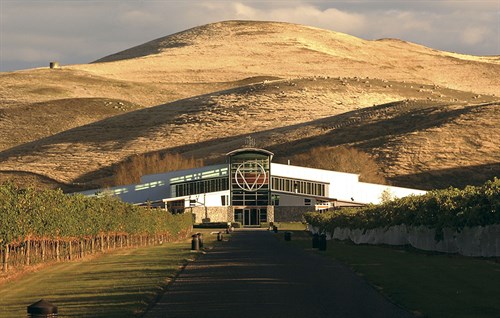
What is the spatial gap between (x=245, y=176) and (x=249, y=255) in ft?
430

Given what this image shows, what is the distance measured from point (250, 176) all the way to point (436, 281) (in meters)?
155

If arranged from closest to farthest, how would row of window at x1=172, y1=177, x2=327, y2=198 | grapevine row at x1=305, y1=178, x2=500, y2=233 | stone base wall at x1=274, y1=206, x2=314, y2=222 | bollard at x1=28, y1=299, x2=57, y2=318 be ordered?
bollard at x1=28, y1=299, x2=57, y2=318 → grapevine row at x1=305, y1=178, x2=500, y2=233 → stone base wall at x1=274, y1=206, x2=314, y2=222 → row of window at x1=172, y1=177, x2=327, y2=198

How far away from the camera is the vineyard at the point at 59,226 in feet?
189

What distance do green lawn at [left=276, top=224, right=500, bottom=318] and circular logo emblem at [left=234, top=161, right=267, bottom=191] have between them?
132m

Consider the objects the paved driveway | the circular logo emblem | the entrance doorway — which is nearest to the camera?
the paved driveway

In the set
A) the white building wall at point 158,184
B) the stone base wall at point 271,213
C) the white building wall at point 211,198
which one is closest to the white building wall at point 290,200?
the stone base wall at point 271,213

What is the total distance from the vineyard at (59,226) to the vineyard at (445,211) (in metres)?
19.2

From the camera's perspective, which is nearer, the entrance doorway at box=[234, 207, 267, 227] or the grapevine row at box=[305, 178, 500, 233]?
the grapevine row at box=[305, 178, 500, 233]

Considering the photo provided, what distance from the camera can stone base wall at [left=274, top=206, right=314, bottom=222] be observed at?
194 meters

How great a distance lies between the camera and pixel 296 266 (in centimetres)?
5253

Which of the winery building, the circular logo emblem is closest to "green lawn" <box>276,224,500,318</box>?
the winery building

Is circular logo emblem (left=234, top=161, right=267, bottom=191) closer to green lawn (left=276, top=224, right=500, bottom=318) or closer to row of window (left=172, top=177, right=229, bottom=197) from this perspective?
row of window (left=172, top=177, right=229, bottom=197)

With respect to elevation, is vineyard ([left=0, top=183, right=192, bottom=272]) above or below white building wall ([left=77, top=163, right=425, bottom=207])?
below

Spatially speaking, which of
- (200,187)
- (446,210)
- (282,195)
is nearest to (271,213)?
(282,195)
